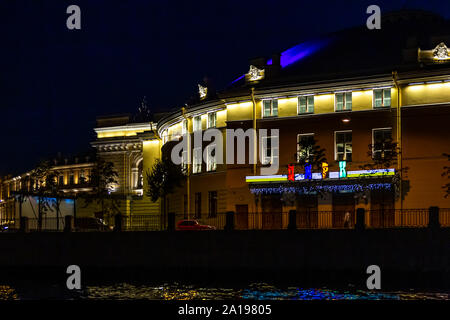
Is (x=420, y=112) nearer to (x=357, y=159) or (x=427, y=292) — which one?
(x=357, y=159)

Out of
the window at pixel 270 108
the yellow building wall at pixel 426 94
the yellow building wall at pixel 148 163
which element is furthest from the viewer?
the yellow building wall at pixel 148 163

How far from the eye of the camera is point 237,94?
186 ft

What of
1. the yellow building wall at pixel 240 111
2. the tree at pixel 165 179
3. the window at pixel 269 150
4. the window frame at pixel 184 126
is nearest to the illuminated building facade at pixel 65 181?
the tree at pixel 165 179

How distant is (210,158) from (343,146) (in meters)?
11.3

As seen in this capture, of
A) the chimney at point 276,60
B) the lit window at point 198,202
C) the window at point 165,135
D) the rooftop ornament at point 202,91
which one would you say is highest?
the chimney at point 276,60

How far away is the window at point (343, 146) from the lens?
177ft

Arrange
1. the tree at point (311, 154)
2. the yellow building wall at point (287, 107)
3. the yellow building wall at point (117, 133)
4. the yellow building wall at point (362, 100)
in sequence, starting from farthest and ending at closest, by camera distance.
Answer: the yellow building wall at point (117, 133), the yellow building wall at point (287, 107), the yellow building wall at point (362, 100), the tree at point (311, 154)

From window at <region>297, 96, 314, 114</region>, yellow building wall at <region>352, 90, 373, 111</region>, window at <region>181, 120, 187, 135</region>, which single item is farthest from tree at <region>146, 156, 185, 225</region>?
yellow building wall at <region>352, 90, 373, 111</region>

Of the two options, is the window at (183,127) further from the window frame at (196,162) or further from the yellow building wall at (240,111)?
the yellow building wall at (240,111)

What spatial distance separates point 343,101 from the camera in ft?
178

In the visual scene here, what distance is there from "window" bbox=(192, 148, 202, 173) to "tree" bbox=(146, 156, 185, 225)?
1.14 metres

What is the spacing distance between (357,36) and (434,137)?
1386 centimetres

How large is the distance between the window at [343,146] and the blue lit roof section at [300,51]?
885 centimetres

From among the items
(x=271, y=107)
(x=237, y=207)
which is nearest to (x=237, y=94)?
(x=271, y=107)
